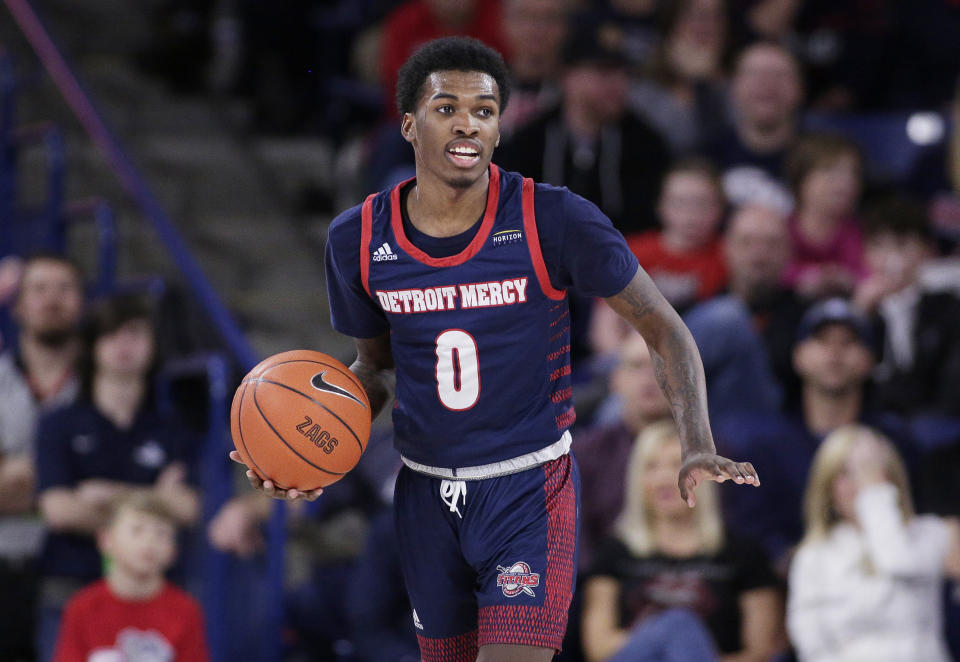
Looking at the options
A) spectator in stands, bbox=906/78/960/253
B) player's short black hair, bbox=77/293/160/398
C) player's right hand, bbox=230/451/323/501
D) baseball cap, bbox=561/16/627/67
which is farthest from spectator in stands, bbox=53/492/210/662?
spectator in stands, bbox=906/78/960/253

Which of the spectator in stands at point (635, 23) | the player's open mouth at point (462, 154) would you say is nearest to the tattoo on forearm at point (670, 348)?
the player's open mouth at point (462, 154)

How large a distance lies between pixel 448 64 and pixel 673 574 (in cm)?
304

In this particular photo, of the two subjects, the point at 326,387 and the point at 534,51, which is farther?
the point at 534,51

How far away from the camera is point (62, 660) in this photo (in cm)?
612

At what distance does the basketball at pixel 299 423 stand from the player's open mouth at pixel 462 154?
2.32 ft

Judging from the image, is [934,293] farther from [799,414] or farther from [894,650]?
[894,650]

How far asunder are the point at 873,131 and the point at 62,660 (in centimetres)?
551

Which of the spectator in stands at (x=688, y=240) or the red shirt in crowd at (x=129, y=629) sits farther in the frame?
the spectator in stands at (x=688, y=240)

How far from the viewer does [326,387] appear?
3844 mm

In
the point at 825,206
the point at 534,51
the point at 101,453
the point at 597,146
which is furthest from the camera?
the point at 534,51

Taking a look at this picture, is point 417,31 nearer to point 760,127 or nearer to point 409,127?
point 760,127

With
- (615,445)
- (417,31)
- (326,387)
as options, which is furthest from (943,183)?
(326,387)

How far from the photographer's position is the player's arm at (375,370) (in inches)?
163

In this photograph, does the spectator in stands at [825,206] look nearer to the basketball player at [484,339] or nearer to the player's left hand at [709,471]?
the basketball player at [484,339]
